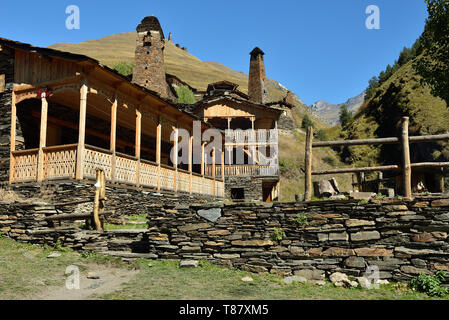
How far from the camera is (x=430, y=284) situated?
5703mm

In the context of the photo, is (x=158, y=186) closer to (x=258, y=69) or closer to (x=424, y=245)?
(x=424, y=245)

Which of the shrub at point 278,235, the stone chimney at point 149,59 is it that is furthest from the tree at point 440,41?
the stone chimney at point 149,59

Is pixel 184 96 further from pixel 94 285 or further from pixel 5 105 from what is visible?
pixel 94 285

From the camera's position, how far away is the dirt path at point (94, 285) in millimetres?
5738

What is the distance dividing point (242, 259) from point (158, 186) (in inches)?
323

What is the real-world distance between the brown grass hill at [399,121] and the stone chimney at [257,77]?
12908mm

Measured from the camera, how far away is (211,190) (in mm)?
19594

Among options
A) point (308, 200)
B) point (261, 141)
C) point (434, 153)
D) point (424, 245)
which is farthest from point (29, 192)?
point (434, 153)

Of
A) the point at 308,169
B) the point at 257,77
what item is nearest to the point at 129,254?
the point at 308,169

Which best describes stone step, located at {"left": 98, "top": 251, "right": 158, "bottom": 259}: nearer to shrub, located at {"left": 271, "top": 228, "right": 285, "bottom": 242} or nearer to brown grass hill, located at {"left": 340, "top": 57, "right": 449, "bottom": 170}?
shrub, located at {"left": 271, "top": 228, "right": 285, "bottom": 242}

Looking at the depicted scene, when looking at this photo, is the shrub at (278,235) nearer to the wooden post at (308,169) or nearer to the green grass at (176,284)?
the green grass at (176,284)

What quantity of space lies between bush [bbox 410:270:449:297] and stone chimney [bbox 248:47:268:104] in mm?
47493

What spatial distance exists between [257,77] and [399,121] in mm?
24412

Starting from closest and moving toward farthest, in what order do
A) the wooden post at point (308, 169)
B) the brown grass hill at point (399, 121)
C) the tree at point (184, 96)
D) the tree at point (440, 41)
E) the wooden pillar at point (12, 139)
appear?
the wooden post at point (308, 169)
the wooden pillar at point (12, 139)
the tree at point (440, 41)
the brown grass hill at point (399, 121)
the tree at point (184, 96)
